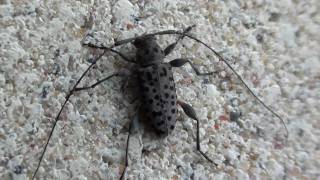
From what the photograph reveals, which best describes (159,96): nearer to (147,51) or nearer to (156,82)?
(156,82)

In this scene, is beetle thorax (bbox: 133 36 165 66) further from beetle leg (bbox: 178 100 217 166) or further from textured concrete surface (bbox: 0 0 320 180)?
beetle leg (bbox: 178 100 217 166)

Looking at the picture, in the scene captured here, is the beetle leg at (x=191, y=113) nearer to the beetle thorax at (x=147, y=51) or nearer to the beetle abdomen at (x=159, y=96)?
the beetle abdomen at (x=159, y=96)

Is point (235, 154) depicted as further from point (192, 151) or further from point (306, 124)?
point (306, 124)

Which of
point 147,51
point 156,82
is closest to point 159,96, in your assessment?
point 156,82

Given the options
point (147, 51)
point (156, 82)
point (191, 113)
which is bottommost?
point (191, 113)

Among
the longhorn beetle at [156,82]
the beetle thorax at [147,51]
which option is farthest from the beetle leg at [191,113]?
the beetle thorax at [147,51]

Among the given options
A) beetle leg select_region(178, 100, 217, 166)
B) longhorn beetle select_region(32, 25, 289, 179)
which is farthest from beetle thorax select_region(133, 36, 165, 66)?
beetle leg select_region(178, 100, 217, 166)
